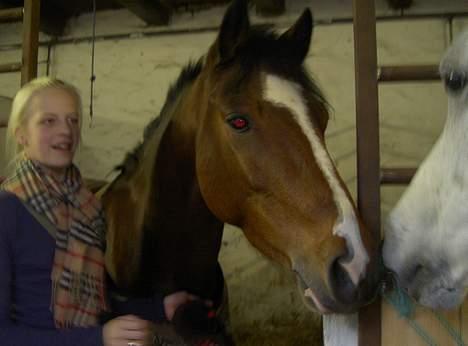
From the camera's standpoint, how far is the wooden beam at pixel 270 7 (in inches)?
129

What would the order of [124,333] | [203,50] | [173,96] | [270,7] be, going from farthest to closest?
[203,50], [270,7], [173,96], [124,333]

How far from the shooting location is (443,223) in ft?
3.28

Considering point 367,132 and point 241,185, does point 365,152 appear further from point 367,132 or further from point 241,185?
point 241,185

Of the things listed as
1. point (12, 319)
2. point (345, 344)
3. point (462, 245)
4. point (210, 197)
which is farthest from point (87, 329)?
point (462, 245)

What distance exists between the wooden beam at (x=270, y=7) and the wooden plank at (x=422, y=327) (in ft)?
8.24

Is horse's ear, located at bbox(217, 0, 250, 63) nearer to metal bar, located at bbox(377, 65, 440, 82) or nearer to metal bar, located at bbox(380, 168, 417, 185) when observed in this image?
metal bar, located at bbox(377, 65, 440, 82)

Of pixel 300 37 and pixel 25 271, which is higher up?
pixel 300 37

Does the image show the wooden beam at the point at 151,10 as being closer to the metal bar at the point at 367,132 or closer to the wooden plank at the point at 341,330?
the metal bar at the point at 367,132

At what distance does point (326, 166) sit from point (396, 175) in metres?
0.15

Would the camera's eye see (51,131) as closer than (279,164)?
No

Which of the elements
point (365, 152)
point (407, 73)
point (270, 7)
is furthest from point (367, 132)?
point (270, 7)

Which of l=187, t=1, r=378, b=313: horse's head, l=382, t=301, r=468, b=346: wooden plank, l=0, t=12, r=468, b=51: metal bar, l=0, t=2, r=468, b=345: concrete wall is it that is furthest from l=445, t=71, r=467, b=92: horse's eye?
l=0, t=12, r=468, b=51: metal bar

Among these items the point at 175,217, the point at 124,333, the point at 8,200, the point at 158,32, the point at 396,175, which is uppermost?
the point at 158,32

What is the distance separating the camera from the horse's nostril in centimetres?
100
